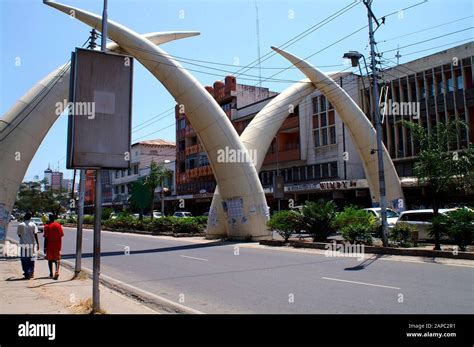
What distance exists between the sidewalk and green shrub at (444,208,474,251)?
11.6 meters

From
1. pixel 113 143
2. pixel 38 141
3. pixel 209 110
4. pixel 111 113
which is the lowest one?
pixel 113 143

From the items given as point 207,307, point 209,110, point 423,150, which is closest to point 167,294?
point 207,307

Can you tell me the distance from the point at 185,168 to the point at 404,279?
5721 centimetres

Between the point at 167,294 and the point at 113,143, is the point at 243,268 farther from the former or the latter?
the point at 113,143

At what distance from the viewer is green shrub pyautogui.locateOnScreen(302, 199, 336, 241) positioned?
21.6 m

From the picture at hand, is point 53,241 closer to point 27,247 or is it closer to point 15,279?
point 27,247

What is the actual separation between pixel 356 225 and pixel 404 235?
2.14 metres

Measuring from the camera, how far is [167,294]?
1023cm

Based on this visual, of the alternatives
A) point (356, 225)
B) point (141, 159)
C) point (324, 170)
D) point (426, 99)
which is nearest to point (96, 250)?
point (356, 225)

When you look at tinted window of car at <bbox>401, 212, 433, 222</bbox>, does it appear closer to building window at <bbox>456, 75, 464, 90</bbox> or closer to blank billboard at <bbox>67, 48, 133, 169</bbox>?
blank billboard at <bbox>67, 48, 133, 169</bbox>

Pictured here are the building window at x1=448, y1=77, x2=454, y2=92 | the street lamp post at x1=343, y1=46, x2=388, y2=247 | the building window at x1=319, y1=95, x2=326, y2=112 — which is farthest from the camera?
the building window at x1=319, y1=95, x2=326, y2=112

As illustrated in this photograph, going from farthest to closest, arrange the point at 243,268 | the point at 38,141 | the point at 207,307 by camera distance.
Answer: the point at 38,141 → the point at 243,268 → the point at 207,307

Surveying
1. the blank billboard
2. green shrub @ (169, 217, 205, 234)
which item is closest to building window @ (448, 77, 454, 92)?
green shrub @ (169, 217, 205, 234)

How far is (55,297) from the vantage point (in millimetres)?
9766
